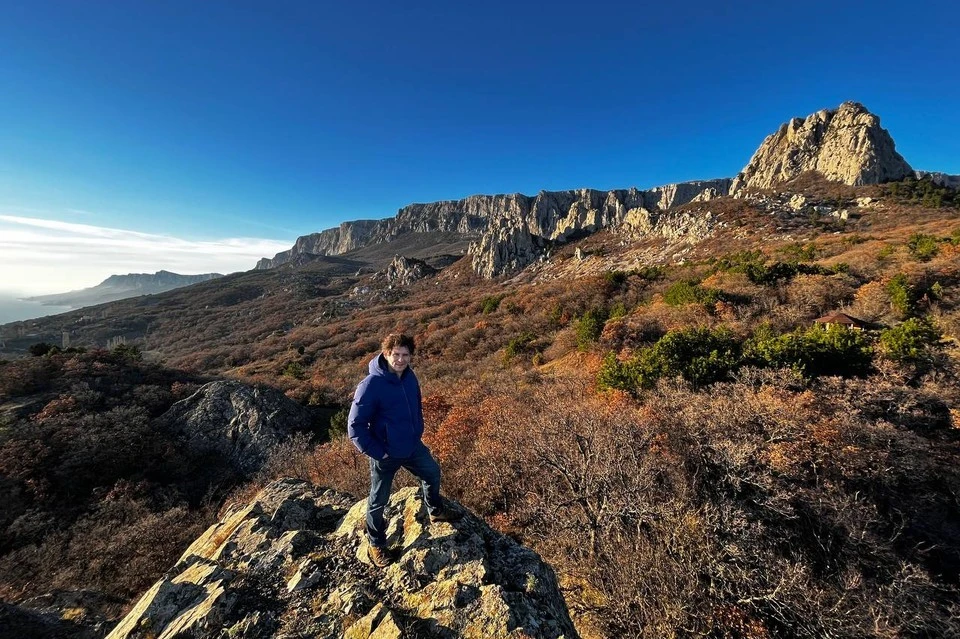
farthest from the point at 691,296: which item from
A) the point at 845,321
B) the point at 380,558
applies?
the point at 380,558

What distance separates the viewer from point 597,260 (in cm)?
6084

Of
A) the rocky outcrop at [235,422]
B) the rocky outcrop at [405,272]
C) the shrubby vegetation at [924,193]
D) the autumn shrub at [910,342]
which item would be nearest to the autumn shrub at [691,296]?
the autumn shrub at [910,342]

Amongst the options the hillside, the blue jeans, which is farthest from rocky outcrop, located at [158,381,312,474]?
the blue jeans

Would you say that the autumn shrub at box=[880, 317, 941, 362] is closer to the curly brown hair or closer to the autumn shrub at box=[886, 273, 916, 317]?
the autumn shrub at box=[886, 273, 916, 317]

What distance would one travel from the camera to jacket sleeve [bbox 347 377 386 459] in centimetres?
362

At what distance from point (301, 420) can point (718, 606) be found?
15532mm

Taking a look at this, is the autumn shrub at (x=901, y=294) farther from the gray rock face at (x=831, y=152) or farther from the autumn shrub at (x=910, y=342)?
the gray rock face at (x=831, y=152)

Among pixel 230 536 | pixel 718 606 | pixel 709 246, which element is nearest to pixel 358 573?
pixel 230 536

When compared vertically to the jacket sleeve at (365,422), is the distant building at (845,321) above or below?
below

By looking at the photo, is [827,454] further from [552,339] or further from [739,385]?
[552,339]

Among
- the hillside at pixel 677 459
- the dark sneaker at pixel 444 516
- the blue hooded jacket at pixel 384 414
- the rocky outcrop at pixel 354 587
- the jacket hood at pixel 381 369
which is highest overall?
the jacket hood at pixel 381 369

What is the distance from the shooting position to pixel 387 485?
3.88 metres

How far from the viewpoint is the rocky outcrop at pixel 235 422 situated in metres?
13.0

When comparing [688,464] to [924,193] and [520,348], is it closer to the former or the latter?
[520,348]
